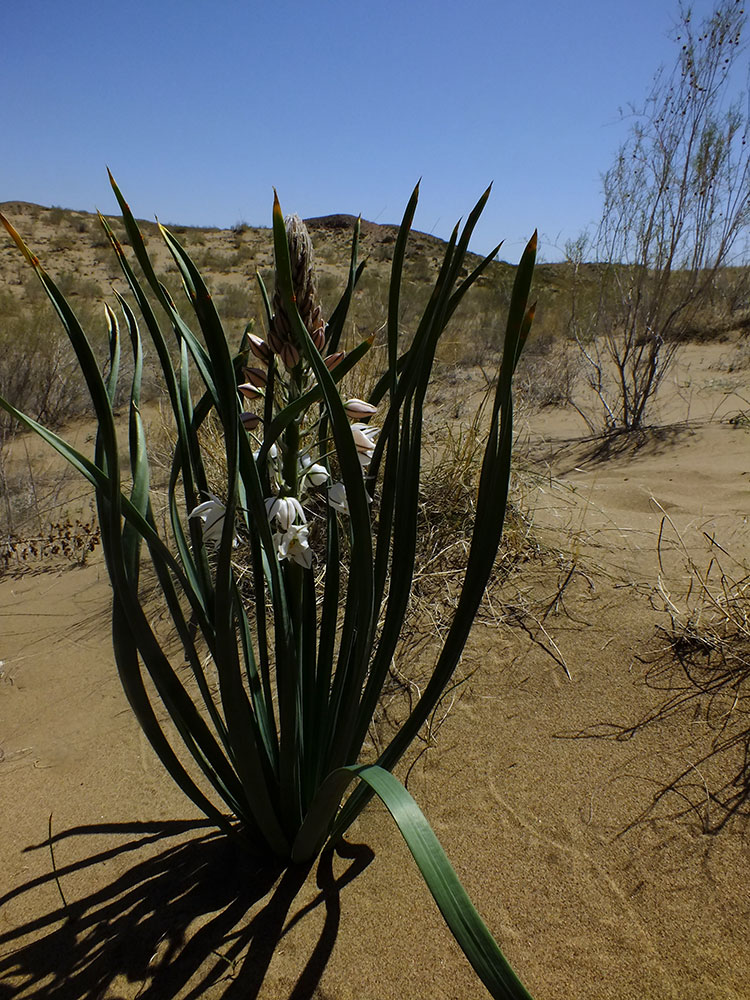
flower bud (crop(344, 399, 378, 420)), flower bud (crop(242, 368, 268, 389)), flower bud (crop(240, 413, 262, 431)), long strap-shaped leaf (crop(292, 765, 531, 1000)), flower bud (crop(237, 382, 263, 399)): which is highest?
flower bud (crop(242, 368, 268, 389))

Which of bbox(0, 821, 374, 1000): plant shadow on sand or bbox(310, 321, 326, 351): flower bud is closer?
bbox(310, 321, 326, 351): flower bud

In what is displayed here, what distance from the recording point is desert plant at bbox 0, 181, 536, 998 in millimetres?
882

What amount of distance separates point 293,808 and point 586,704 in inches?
39.0

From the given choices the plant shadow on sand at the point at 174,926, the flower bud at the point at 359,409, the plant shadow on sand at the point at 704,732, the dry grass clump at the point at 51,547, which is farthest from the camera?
the dry grass clump at the point at 51,547

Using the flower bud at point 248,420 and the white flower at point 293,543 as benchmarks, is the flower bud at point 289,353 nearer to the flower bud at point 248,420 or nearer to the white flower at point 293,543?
the flower bud at point 248,420

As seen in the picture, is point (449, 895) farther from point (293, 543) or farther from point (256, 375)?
point (256, 375)

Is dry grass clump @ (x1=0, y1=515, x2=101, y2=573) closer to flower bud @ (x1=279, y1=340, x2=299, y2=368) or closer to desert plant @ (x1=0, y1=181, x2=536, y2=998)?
desert plant @ (x1=0, y1=181, x2=536, y2=998)

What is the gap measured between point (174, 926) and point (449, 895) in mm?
951

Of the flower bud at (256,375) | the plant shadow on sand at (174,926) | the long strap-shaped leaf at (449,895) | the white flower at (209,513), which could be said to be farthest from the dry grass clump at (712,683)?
the flower bud at (256,375)

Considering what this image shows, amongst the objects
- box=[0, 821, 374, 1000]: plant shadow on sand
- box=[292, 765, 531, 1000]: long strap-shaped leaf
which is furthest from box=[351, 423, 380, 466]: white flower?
box=[0, 821, 374, 1000]: plant shadow on sand

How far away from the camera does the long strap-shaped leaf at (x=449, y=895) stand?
707 mm

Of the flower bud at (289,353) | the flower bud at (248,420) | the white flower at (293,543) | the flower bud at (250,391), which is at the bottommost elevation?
the white flower at (293,543)

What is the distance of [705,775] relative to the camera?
5.55ft

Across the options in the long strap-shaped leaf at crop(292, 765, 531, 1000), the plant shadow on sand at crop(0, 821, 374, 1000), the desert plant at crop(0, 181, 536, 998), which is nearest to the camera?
the long strap-shaped leaf at crop(292, 765, 531, 1000)
